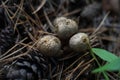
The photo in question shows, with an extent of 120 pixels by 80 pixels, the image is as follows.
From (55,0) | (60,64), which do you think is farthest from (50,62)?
(55,0)

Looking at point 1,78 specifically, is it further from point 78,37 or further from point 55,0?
point 55,0

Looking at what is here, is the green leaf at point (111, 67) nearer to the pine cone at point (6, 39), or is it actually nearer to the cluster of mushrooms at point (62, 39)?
the cluster of mushrooms at point (62, 39)

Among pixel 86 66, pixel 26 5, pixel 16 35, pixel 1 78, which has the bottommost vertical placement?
pixel 86 66

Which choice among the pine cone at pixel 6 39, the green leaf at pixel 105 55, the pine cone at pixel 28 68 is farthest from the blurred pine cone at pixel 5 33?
the green leaf at pixel 105 55

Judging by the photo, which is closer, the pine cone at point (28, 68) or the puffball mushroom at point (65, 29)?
the pine cone at point (28, 68)

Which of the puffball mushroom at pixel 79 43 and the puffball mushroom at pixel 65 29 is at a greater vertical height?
the puffball mushroom at pixel 65 29

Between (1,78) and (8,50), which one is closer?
(1,78)

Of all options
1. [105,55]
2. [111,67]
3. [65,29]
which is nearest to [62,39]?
[65,29]

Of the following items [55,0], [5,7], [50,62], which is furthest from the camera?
[55,0]

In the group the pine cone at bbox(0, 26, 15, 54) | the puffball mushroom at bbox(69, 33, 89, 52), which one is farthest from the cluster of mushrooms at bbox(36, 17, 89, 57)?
the pine cone at bbox(0, 26, 15, 54)
